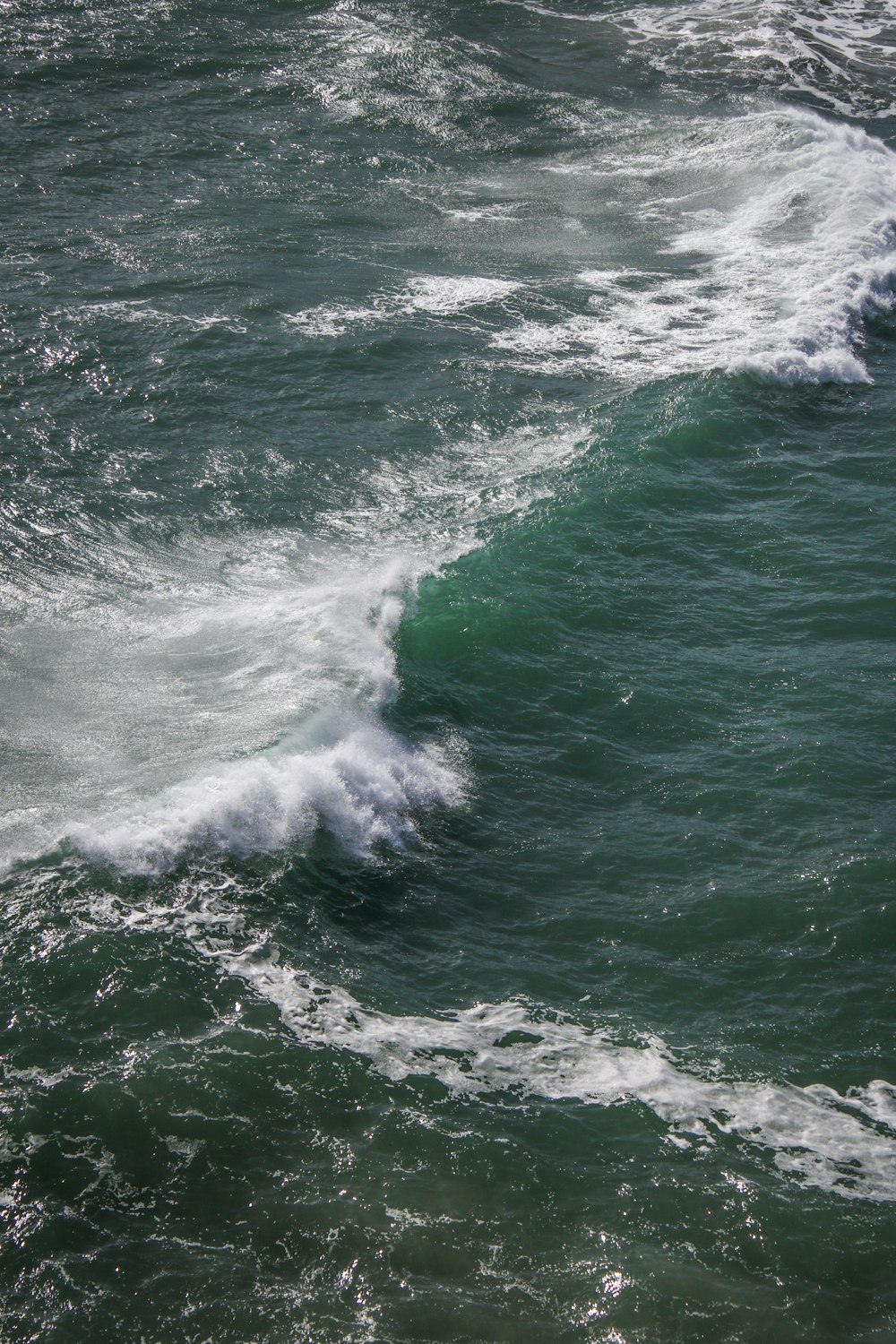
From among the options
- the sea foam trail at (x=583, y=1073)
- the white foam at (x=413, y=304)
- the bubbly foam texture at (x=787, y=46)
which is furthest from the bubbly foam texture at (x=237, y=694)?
the bubbly foam texture at (x=787, y=46)

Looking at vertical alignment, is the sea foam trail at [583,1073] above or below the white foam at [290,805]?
below

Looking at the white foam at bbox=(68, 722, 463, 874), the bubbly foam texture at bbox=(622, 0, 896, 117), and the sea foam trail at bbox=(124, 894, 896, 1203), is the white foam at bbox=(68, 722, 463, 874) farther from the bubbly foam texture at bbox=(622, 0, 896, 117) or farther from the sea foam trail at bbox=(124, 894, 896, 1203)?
the bubbly foam texture at bbox=(622, 0, 896, 117)

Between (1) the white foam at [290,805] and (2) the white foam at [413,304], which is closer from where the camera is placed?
(1) the white foam at [290,805]

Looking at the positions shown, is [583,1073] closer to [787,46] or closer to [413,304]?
[413,304]

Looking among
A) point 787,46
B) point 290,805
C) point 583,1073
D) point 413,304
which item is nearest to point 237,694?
point 290,805

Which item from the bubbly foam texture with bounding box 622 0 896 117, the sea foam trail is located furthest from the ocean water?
the bubbly foam texture with bounding box 622 0 896 117

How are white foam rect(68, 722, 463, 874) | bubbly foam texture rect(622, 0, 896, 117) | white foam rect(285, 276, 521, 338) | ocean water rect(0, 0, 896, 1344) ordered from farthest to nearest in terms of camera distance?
bubbly foam texture rect(622, 0, 896, 117)
white foam rect(285, 276, 521, 338)
white foam rect(68, 722, 463, 874)
ocean water rect(0, 0, 896, 1344)

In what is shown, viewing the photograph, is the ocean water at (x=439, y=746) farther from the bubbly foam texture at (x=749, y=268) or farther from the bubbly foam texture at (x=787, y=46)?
the bubbly foam texture at (x=787, y=46)
